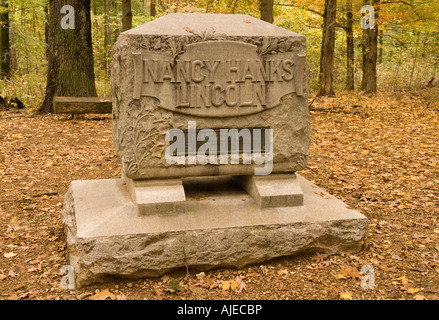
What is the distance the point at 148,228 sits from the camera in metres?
3.47

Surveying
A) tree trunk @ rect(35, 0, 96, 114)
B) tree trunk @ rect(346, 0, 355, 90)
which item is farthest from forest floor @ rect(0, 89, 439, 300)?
tree trunk @ rect(346, 0, 355, 90)

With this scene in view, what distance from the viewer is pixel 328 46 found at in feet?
40.9

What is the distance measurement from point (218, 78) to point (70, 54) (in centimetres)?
664

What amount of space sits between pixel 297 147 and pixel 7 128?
22.7 feet

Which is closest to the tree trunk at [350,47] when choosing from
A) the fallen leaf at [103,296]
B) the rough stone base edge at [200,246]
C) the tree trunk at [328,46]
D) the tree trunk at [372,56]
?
the tree trunk at [372,56]

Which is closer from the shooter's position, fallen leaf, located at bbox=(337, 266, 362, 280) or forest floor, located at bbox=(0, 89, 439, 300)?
forest floor, located at bbox=(0, 89, 439, 300)

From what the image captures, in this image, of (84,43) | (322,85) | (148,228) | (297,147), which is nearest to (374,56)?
(322,85)

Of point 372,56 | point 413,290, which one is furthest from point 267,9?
point 413,290

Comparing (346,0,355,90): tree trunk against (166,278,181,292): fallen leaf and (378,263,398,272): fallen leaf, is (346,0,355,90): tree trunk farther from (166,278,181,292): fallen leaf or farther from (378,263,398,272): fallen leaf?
(166,278,181,292): fallen leaf

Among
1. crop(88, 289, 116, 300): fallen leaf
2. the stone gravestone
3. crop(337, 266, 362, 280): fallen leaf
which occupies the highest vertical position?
the stone gravestone

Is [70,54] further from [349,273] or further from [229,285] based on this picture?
[349,273]

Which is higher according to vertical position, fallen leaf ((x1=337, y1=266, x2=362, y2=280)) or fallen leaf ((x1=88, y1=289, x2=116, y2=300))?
fallen leaf ((x1=337, y1=266, x2=362, y2=280))

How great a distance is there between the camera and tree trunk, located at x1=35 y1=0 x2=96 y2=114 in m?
9.16

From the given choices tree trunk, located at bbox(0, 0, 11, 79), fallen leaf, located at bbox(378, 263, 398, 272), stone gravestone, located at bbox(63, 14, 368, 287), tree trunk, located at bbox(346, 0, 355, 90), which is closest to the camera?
stone gravestone, located at bbox(63, 14, 368, 287)
